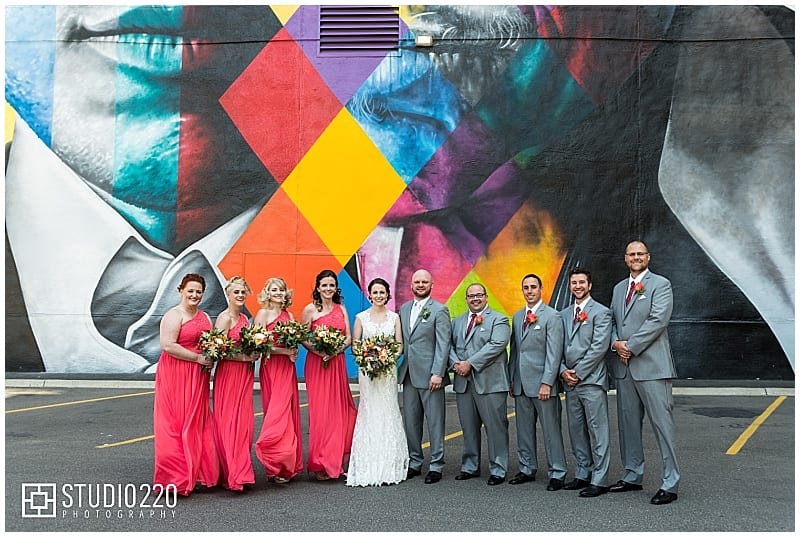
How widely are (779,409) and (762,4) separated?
8.75 meters

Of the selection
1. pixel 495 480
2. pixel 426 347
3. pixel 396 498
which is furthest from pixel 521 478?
pixel 426 347

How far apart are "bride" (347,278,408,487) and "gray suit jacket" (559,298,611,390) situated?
5.79 feet

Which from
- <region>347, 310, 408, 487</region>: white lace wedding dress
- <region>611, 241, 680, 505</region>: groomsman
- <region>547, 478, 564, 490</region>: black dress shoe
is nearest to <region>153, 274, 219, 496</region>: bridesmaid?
<region>347, 310, 408, 487</region>: white lace wedding dress

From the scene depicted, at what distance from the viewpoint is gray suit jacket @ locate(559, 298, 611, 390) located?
25.4 ft

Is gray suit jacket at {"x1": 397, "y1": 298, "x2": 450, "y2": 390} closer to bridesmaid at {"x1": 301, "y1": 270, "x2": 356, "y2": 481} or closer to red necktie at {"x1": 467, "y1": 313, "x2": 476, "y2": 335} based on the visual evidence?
red necktie at {"x1": 467, "y1": 313, "x2": 476, "y2": 335}

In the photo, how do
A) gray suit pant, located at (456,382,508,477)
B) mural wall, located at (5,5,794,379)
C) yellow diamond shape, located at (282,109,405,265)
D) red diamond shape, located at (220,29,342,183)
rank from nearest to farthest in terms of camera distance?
gray suit pant, located at (456,382,508,477) < mural wall, located at (5,5,794,379) < yellow diamond shape, located at (282,109,405,265) < red diamond shape, located at (220,29,342,183)

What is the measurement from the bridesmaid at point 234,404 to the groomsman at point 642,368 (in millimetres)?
3552

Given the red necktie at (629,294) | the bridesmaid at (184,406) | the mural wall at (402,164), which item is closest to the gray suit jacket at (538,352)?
the red necktie at (629,294)

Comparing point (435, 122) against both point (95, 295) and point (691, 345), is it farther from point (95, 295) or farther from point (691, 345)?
point (95, 295)

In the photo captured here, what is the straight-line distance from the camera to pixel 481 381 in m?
8.21

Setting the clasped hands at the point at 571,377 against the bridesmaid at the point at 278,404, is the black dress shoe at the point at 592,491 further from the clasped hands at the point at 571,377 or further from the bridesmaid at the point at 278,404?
the bridesmaid at the point at 278,404

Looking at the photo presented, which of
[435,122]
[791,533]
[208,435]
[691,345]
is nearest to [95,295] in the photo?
[435,122]

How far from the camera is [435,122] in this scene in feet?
56.1

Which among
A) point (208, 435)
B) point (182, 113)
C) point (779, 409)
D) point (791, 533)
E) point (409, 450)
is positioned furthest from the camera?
point (182, 113)
